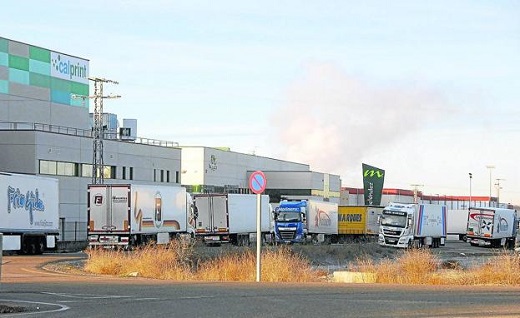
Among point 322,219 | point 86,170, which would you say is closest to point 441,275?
point 322,219

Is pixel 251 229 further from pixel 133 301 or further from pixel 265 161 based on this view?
pixel 265 161

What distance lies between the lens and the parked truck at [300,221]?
70.2 metres

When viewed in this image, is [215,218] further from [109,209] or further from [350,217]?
[350,217]

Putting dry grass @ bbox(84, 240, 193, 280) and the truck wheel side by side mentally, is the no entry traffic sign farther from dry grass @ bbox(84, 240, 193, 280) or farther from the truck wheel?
the truck wheel

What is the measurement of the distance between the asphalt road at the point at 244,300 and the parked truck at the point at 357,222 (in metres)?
59.8

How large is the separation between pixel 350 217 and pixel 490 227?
39.5 ft

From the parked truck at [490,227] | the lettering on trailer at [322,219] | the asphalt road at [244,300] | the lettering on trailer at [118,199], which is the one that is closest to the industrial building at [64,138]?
the lettering on trailer at [118,199]

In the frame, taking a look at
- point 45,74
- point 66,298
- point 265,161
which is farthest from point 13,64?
point 66,298

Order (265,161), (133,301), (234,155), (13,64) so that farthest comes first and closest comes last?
(265,161)
(234,155)
(13,64)
(133,301)

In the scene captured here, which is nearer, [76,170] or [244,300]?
[244,300]

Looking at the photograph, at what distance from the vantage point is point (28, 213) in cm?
4653

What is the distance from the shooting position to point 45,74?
8569 centimetres

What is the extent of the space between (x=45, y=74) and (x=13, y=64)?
4372 millimetres

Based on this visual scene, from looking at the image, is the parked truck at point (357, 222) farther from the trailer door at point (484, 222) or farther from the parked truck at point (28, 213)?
the parked truck at point (28, 213)
